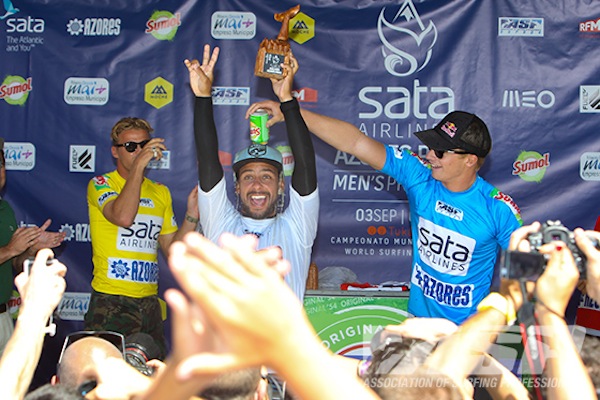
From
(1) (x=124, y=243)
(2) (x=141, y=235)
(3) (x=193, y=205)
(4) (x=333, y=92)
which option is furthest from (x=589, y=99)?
(1) (x=124, y=243)

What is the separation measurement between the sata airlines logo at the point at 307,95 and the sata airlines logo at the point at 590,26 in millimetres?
1671

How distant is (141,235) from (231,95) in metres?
1.11

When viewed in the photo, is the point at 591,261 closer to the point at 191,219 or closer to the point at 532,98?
the point at 191,219

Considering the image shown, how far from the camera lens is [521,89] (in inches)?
171

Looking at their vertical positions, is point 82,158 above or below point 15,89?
below

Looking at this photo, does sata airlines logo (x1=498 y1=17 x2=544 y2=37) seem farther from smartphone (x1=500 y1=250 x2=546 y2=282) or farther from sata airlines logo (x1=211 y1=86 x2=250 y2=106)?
smartphone (x1=500 y1=250 x2=546 y2=282)

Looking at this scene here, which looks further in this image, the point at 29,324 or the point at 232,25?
the point at 232,25

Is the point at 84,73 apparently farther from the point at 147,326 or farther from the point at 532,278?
the point at 532,278

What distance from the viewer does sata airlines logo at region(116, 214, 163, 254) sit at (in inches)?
155

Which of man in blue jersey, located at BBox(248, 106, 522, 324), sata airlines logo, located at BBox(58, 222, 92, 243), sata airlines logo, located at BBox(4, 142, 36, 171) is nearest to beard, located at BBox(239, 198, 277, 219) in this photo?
man in blue jersey, located at BBox(248, 106, 522, 324)

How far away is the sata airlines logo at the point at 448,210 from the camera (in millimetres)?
3219

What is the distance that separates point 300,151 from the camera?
282 centimetres

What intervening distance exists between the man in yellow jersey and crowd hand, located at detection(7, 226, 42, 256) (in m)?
0.38

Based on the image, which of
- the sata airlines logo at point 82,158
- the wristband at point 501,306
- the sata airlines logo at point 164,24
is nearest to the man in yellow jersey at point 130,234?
the sata airlines logo at point 82,158
